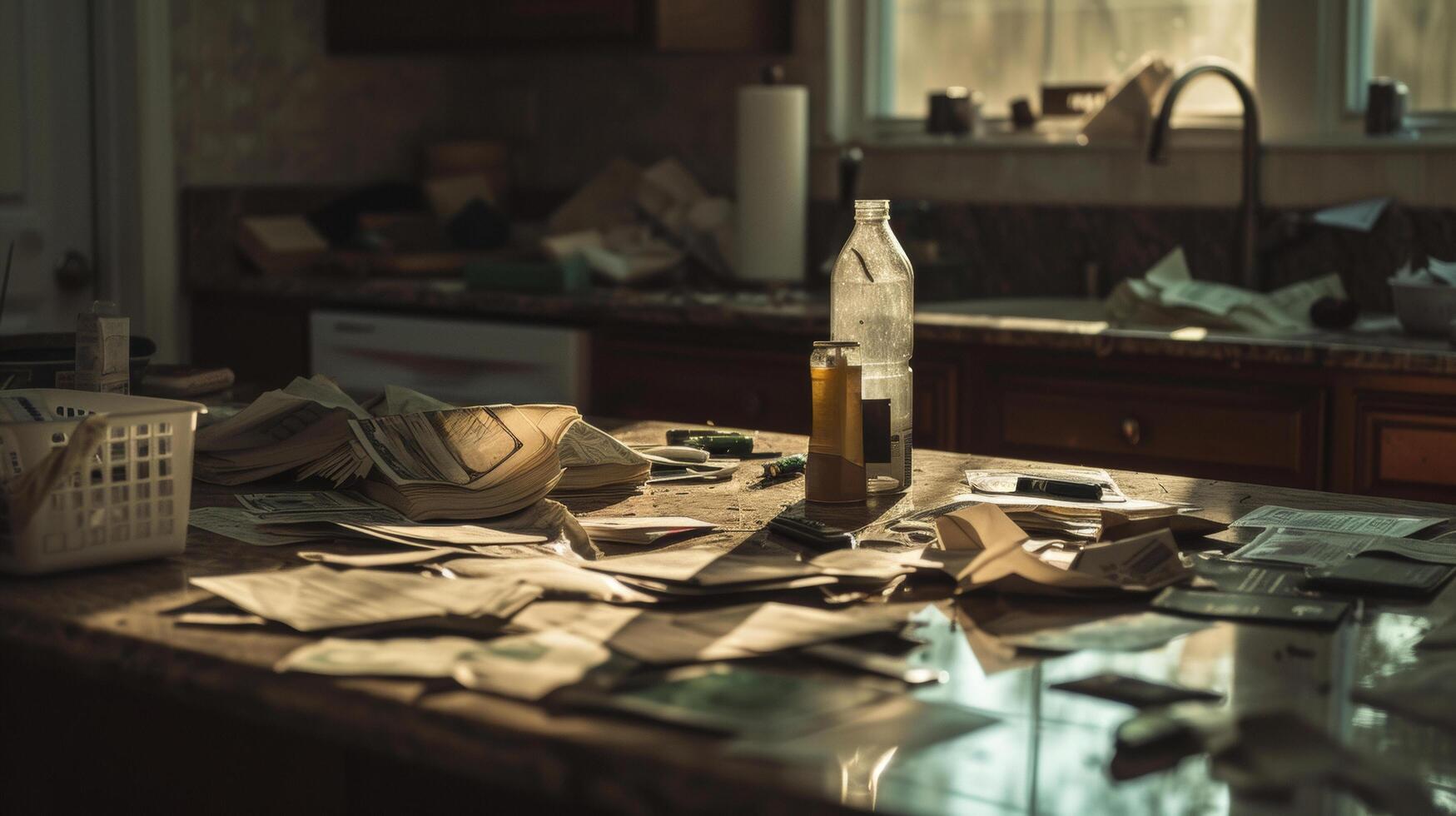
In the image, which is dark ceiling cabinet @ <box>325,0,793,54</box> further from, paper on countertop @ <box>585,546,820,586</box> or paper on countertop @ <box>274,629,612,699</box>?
paper on countertop @ <box>274,629,612,699</box>

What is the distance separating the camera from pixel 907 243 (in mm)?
3383

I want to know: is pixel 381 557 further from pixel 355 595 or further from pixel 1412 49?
pixel 1412 49

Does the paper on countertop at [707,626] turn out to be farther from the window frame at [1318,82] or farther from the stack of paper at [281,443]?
the window frame at [1318,82]

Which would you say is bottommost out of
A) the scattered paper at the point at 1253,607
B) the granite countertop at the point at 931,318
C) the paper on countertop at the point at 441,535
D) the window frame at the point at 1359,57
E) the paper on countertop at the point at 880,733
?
the paper on countertop at the point at 880,733

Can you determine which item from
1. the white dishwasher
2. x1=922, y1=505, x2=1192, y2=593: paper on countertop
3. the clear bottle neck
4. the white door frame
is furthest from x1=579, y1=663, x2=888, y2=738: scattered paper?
the white door frame

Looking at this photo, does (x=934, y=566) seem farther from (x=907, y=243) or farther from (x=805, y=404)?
(x=907, y=243)

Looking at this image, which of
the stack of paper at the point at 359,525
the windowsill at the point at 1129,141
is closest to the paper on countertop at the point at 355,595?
the stack of paper at the point at 359,525

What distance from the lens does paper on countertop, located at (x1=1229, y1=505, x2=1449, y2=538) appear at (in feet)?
4.83

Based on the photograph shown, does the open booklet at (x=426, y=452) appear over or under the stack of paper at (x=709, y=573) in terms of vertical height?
over

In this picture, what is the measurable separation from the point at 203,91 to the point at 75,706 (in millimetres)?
2889

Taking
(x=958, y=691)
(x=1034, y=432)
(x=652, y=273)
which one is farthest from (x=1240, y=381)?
(x=958, y=691)

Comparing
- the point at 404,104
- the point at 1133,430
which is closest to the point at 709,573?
the point at 1133,430

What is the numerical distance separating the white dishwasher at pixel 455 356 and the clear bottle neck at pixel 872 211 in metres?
1.67

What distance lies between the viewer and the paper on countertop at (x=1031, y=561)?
1.24m
